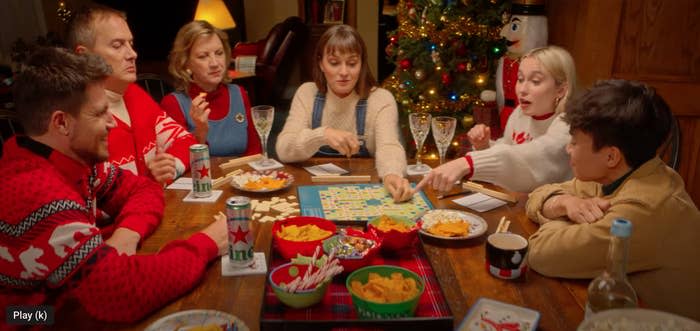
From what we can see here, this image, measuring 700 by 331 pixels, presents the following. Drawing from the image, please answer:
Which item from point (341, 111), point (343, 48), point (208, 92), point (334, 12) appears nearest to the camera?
point (343, 48)

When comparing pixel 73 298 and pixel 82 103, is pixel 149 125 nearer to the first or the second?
pixel 82 103

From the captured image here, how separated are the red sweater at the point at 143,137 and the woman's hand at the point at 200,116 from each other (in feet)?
0.37

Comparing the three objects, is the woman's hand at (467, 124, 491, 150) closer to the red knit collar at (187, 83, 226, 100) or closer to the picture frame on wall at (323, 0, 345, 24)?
the red knit collar at (187, 83, 226, 100)

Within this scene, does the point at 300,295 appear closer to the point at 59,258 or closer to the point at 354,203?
the point at 59,258

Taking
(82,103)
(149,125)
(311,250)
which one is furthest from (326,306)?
(149,125)

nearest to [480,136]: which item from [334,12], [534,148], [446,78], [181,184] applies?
[534,148]

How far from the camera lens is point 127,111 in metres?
2.25

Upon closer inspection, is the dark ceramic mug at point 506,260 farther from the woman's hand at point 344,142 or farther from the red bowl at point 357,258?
the woman's hand at point 344,142

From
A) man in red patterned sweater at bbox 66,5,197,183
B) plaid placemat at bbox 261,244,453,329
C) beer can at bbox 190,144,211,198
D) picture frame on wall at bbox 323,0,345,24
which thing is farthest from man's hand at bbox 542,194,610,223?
picture frame on wall at bbox 323,0,345,24

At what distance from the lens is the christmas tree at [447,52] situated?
3.85 m

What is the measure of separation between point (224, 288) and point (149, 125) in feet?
4.18

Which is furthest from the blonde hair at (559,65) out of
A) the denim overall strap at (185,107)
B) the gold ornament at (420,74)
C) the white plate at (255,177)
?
the gold ornament at (420,74)

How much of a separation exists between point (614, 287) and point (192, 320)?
83 cm

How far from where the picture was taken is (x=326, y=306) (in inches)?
45.7
